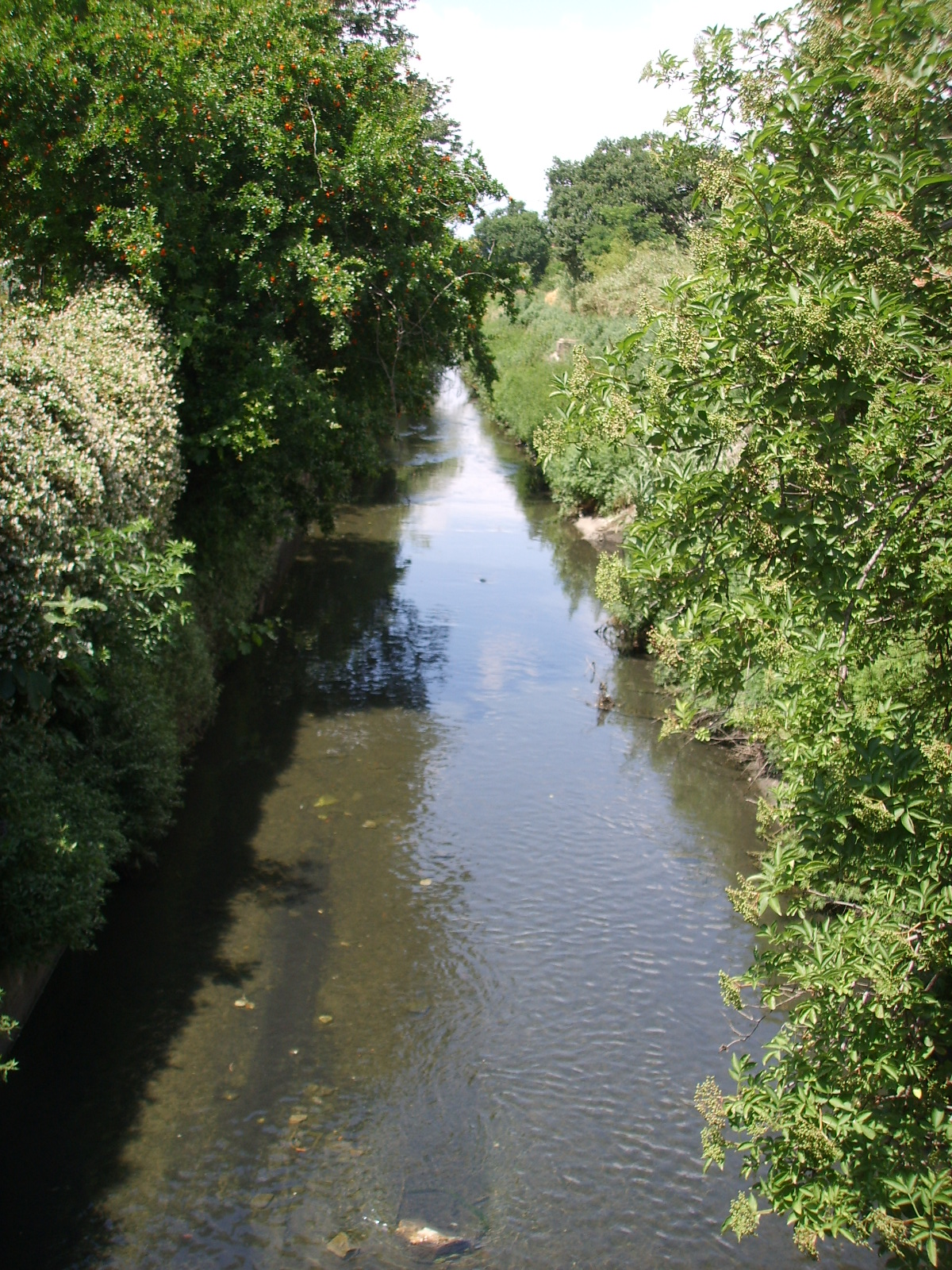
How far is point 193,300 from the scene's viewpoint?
13.8 metres

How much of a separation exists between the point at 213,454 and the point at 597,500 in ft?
58.4

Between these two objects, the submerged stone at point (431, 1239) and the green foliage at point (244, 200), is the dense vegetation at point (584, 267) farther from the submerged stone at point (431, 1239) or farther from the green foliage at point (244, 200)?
the submerged stone at point (431, 1239)

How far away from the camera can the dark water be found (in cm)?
712

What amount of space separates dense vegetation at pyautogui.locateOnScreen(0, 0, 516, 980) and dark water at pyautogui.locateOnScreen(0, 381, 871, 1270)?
4.25 ft

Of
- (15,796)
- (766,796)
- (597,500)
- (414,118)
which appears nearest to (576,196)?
(597,500)

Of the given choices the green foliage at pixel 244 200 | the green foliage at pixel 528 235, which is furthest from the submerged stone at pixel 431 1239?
the green foliage at pixel 528 235

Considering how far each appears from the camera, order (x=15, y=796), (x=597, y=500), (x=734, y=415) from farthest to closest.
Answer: (x=597, y=500) < (x=15, y=796) < (x=734, y=415)

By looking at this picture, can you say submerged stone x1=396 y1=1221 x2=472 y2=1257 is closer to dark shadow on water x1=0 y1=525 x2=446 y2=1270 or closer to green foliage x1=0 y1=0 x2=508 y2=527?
dark shadow on water x1=0 y1=525 x2=446 y2=1270

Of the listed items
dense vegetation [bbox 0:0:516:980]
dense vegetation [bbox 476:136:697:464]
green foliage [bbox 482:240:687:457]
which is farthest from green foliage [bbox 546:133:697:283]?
dense vegetation [bbox 0:0:516:980]

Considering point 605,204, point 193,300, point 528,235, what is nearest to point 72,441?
point 193,300

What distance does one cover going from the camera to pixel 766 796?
14.1 meters

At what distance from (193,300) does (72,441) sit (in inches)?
209

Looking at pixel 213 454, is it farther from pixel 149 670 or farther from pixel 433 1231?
pixel 433 1231

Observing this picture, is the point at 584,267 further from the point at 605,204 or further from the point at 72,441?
the point at 72,441
